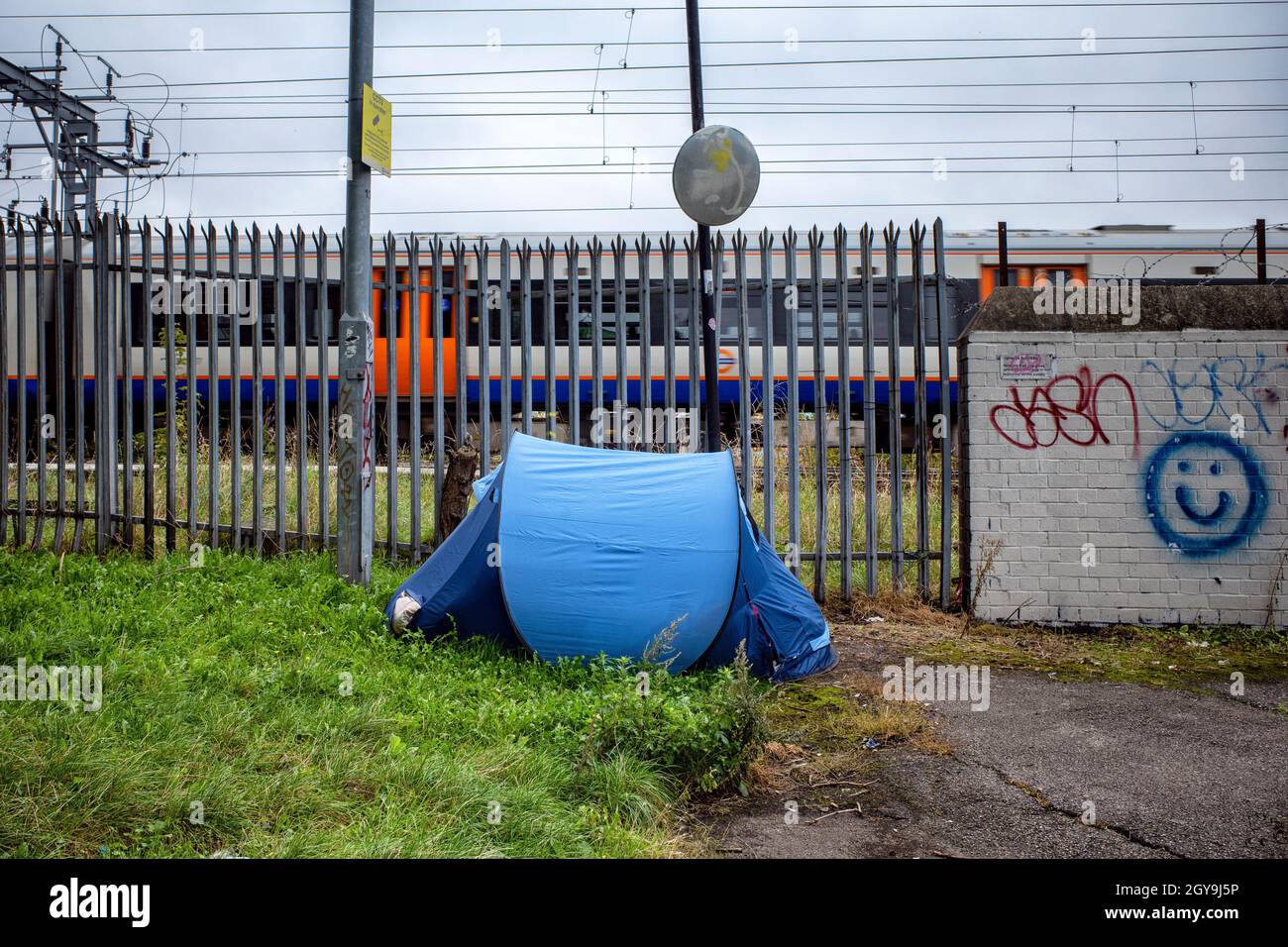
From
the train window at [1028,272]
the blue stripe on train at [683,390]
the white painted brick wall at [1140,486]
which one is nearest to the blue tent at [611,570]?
the white painted brick wall at [1140,486]

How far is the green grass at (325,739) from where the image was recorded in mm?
2955

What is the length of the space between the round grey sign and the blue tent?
1526 mm

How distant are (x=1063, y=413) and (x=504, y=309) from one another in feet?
12.6

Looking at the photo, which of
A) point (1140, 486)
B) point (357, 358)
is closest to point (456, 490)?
point (357, 358)

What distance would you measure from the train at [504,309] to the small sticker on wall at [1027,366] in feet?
1.30

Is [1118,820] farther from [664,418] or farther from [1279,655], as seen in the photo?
[664,418]

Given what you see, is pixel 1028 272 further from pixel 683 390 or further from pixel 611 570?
pixel 611 570

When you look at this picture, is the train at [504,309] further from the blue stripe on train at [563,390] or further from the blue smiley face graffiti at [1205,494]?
the blue smiley face graffiti at [1205,494]

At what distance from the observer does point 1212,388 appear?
637 centimetres

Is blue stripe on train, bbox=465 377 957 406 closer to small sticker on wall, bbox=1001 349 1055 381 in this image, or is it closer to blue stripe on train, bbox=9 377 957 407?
blue stripe on train, bbox=9 377 957 407

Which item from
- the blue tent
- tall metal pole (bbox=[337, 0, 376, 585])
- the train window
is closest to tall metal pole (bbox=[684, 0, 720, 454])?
the blue tent

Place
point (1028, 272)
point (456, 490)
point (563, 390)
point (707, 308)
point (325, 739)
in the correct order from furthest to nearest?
1. point (563, 390)
2. point (1028, 272)
3. point (456, 490)
4. point (707, 308)
5. point (325, 739)
